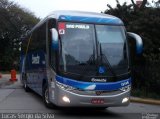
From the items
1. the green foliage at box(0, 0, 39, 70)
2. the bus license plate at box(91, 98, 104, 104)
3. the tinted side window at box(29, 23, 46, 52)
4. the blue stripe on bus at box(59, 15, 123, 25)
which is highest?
the blue stripe on bus at box(59, 15, 123, 25)

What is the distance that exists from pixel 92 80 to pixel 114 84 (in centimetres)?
72

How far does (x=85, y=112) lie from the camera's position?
1477cm

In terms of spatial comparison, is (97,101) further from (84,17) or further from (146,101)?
(146,101)

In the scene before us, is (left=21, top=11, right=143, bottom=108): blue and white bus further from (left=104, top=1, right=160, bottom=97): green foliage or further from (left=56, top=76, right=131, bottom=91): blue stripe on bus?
(left=104, top=1, right=160, bottom=97): green foliage

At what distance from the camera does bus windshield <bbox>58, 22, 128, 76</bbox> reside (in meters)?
13.3

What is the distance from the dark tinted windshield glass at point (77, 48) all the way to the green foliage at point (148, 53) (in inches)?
274

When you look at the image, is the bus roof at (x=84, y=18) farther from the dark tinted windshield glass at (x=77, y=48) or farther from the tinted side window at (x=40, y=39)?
the tinted side window at (x=40, y=39)

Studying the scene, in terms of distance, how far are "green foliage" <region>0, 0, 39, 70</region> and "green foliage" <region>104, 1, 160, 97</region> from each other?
4288 cm

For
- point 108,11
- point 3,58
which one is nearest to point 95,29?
point 108,11

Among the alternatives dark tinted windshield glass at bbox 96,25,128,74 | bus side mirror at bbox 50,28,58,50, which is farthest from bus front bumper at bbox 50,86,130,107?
bus side mirror at bbox 50,28,58,50

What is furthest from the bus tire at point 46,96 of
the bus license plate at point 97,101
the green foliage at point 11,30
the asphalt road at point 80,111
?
the green foliage at point 11,30

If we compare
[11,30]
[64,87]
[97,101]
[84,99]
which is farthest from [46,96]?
[11,30]

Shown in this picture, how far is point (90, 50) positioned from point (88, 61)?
382 millimetres

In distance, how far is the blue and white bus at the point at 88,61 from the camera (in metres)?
13.1
